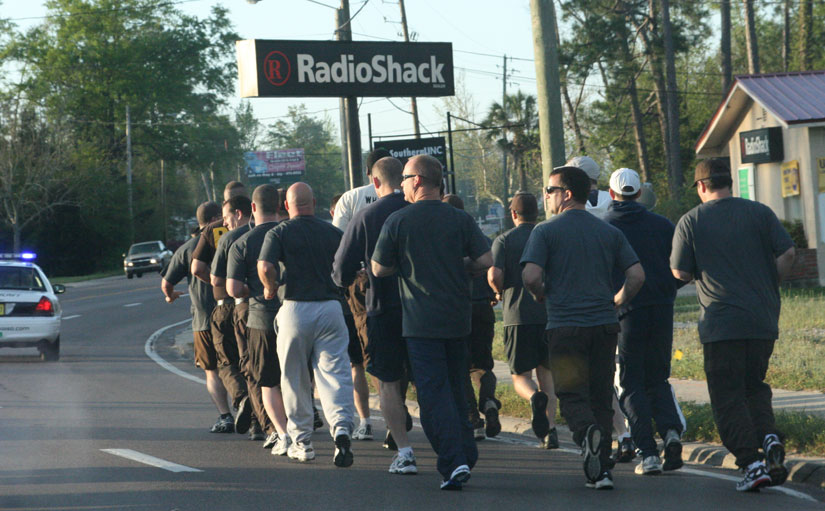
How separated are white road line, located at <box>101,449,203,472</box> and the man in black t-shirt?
1894 mm

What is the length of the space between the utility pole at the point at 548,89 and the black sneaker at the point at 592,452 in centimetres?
489

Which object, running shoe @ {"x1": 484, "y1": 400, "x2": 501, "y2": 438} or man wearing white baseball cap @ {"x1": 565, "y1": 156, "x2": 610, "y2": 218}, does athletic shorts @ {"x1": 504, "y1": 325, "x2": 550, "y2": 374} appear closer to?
running shoe @ {"x1": 484, "y1": 400, "x2": 501, "y2": 438}

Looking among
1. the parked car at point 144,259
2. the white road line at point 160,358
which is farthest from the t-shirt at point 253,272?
the parked car at point 144,259

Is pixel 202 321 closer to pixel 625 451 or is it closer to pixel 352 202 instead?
pixel 352 202

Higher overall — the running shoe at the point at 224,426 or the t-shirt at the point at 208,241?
the t-shirt at the point at 208,241

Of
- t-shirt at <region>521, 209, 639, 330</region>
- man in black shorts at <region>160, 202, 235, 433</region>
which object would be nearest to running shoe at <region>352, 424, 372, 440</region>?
man in black shorts at <region>160, 202, 235, 433</region>

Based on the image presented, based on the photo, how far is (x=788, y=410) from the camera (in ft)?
30.5

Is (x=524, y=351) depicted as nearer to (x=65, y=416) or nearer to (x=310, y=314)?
(x=310, y=314)

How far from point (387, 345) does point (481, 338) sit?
171 centimetres

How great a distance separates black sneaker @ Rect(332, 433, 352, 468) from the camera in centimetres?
776

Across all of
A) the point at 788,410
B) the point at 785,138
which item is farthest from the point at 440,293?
the point at 785,138

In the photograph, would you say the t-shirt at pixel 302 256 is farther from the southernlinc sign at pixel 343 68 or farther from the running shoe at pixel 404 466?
the southernlinc sign at pixel 343 68

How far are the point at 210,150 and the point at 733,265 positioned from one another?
224 feet

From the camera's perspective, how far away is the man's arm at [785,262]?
22.6 feet
